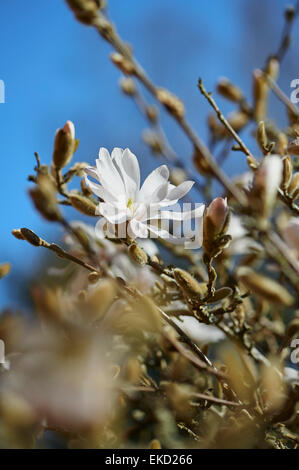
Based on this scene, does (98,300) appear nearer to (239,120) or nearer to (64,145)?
(64,145)

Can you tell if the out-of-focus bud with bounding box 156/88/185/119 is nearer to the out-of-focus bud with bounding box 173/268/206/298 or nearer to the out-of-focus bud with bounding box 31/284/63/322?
the out-of-focus bud with bounding box 173/268/206/298

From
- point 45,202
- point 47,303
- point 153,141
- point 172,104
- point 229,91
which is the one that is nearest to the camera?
point 47,303

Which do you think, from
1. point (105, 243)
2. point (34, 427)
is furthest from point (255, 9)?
point (34, 427)

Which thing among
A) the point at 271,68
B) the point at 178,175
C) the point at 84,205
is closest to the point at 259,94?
the point at 271,68

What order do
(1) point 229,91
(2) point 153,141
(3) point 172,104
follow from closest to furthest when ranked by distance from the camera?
(3) point 172,104 → (1) point 229,91 → (2) point 153,141

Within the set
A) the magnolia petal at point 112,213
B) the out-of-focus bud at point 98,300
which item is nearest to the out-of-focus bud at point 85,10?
the magnolia petal at point 112,213
